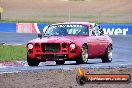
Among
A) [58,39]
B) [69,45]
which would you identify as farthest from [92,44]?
[58,39]

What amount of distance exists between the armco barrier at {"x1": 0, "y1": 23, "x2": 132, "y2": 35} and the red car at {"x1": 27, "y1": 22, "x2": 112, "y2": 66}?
2075 centimetres

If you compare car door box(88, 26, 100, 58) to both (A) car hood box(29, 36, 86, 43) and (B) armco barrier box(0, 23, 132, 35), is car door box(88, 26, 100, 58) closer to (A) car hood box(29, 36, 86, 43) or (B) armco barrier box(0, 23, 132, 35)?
(A) car hood box(29, 36, 86, 43)

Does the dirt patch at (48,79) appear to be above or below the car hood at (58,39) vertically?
below

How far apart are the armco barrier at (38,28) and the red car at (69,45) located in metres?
20.7

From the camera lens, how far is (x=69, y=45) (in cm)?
1842

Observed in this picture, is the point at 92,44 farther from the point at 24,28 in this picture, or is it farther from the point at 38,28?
the point at 24,28

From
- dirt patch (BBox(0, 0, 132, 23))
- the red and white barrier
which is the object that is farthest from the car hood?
dirt patch (BBox(0, 0, 132, 23))

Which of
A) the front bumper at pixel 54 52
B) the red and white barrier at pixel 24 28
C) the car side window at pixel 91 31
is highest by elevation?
the car side window at pixel 91 31

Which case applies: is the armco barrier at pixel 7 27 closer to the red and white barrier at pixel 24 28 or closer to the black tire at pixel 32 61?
the red and white barrier at pixel 24 28

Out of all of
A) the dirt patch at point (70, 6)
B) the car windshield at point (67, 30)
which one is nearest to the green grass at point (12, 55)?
the car windshield at point (67, 30)

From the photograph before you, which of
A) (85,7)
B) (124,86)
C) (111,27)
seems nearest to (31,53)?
(124,86)

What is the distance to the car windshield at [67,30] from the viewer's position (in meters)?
19.6

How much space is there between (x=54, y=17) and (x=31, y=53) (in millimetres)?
44173

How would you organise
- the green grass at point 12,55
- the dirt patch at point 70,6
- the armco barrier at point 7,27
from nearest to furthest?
the green grass at point 12,55
the armco barrier at point 7,27
the dirt patch at point 70,6
